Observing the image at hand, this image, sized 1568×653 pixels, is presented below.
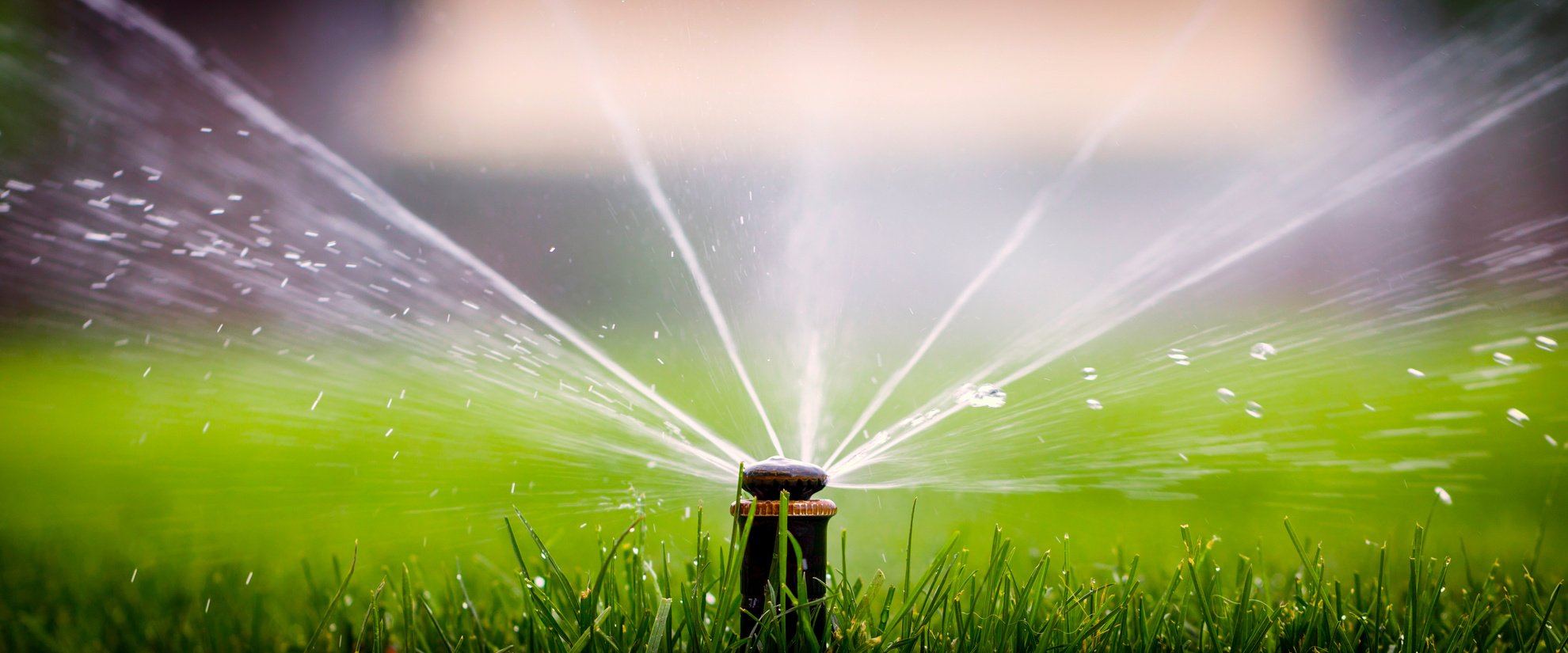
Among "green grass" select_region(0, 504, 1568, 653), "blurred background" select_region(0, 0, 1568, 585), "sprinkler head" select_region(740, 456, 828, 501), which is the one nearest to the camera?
"sprinkler head" select_region(740, 456, 828, 501)

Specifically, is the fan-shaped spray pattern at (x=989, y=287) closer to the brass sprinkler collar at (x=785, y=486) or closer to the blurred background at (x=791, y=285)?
the blurred background at (x=791, y=285)

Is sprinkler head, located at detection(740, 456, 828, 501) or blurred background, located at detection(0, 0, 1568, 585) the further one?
blurred background, located at detection(0, 0, 1568, 585)

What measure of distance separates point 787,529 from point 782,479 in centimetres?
7

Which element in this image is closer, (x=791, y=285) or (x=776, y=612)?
(x=776, y=612)

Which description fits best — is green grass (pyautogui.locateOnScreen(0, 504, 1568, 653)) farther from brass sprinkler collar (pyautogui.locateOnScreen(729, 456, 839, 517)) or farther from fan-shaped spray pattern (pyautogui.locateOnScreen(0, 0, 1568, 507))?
fan-shaped spray pattern (pyautogui.locateOnScreen(0, 0, 1568, 507))

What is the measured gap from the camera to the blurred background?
4.07m

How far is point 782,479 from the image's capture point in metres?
1.40

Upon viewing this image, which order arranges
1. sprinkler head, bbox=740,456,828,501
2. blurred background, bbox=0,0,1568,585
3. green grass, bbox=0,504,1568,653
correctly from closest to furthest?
sprinkler head, bbox=740,456,828,501 → green grass, bbox=0,504,1568,653 → blurred background, bbox=0,0,1568,585

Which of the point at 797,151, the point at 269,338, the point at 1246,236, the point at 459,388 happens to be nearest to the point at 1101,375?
the point at 797,151

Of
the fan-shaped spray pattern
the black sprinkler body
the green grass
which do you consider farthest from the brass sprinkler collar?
the fan-shaped spray pattern

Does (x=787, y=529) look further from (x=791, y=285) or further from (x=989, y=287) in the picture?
(x=989, y=287)

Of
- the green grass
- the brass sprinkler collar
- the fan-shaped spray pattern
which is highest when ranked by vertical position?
the fan-shaped spray pattern

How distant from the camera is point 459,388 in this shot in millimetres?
7316

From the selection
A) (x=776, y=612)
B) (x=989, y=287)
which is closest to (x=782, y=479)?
(x=776, y=612)
